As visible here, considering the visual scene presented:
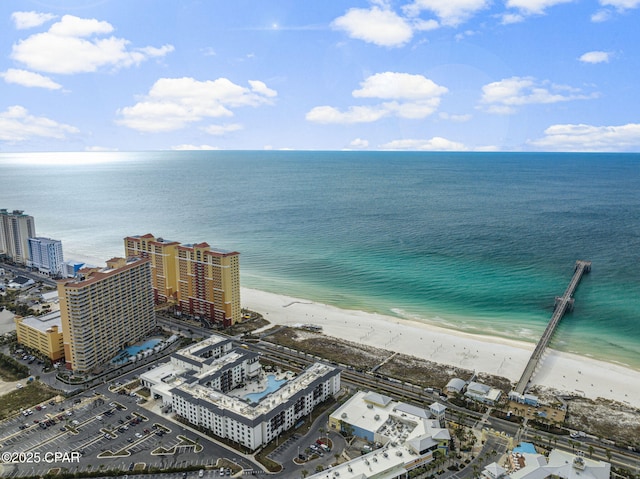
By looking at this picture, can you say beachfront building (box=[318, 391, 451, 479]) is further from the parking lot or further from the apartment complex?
the apartment complex

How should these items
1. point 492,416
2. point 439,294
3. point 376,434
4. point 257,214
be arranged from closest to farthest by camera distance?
point 376,434 < point 492,416 < point 439,294 < point 257,214

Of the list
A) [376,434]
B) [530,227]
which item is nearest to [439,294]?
[376,434]

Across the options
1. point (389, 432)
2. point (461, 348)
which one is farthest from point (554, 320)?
point (389, 432)

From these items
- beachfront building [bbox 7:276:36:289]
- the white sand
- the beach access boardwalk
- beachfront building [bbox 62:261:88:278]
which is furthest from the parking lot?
beachfront building [bbox 7:276:36:289]

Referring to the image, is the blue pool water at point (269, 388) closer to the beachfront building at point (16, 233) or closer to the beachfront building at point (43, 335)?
the beachfront building at point (43, 335)

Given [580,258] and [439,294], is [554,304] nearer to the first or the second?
[439,294]
